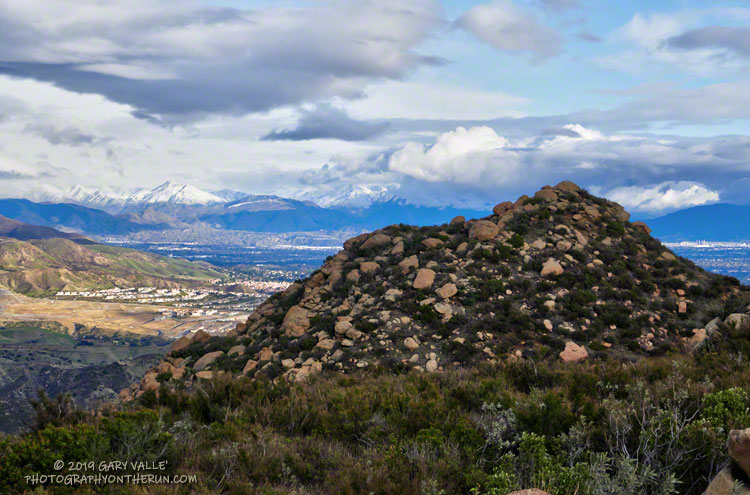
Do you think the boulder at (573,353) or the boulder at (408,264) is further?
the boulder at (408,264)

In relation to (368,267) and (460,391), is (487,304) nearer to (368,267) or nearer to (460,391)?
(368,267)

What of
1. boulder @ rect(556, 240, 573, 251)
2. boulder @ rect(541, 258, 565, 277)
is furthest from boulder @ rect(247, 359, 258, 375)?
boulder @ rect(556, 240, 573, 251)

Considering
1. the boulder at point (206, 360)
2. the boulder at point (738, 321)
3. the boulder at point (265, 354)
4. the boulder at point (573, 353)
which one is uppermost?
the boulder at point (738, 321)

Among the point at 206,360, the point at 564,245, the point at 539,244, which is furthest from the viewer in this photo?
the point at 539,244

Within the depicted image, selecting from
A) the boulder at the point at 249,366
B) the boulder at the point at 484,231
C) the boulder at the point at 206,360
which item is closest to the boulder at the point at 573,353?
the boulder at the point at 484,231

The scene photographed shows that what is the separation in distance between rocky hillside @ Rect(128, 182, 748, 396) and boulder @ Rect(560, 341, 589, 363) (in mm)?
58

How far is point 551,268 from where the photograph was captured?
2325cm

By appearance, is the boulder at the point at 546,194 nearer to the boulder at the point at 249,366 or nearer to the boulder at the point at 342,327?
the boulder at the point at 342,327

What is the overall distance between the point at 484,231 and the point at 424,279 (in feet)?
22.7

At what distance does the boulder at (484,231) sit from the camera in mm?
26812

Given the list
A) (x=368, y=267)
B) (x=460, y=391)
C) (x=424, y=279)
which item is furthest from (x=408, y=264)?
(x=460, y=391)

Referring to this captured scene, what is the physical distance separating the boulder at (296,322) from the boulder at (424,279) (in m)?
6.34

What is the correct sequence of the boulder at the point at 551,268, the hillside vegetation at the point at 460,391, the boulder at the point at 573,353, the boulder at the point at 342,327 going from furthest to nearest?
1. the boulder at the point at 551,268
2. the boulder at the point at 342,327
3. the boulder at the point at 573,353
4. the hillside vegetation at the point at 460,391

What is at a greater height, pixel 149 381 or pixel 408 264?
pixel 408 264
